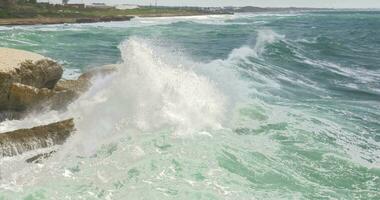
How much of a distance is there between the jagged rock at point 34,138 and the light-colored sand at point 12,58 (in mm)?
1632

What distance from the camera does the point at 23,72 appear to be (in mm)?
9211

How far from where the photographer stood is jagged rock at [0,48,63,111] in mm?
8703

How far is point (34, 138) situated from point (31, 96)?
1.62 metres

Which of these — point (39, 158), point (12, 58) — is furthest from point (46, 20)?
point (39, 158)

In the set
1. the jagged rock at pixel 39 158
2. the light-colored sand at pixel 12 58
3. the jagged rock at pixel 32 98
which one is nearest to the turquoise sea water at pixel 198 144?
the jagged rock at pixel 39 158

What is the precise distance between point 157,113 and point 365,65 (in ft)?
55.2

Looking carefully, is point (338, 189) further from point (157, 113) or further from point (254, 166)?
point (157, 113)

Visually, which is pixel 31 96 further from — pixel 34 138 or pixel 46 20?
pixel 46 20

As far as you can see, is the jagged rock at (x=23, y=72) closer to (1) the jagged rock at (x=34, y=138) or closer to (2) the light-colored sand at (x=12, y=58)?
(2) the light-colored sand at (x=12, y=58)

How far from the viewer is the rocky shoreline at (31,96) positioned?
751 centimetres

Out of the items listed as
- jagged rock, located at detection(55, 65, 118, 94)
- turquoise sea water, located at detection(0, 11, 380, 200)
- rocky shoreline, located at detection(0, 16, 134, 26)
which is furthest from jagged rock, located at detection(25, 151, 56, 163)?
rocky shoreline, located at detection(0, 16, 134, 26)

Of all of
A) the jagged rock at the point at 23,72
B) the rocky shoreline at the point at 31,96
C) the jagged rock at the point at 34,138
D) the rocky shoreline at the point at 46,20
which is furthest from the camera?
the rocky shoreline at the point at 46,20

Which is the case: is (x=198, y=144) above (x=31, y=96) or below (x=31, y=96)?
below

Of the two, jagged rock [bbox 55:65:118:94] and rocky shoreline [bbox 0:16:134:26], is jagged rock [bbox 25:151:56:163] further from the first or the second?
rocky shoreline [bbox 0:16:134:26]
